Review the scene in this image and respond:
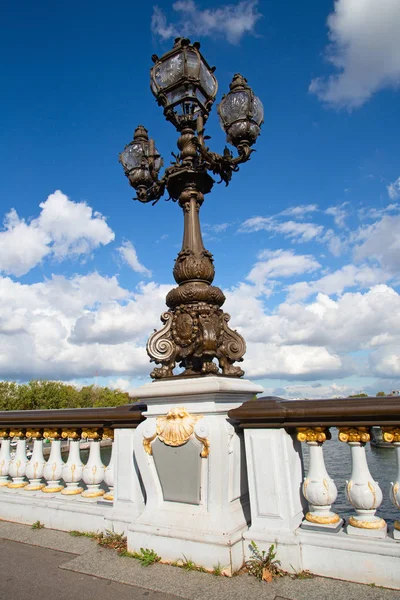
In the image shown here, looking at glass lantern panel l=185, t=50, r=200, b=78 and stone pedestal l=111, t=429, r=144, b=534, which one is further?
glass lantern panel l=185, t=50, r=200, b=78

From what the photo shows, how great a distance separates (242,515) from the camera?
3797 millimetres

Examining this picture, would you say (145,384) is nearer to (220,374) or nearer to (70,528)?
(220,374)

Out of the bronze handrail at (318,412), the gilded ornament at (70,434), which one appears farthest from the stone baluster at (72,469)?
the bronze handrail at (318,412)

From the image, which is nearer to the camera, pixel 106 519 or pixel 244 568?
pixel 244 568

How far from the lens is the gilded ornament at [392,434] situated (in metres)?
3.19

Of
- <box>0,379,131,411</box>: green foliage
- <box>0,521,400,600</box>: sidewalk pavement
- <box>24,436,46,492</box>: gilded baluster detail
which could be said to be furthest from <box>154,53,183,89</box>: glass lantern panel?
<box>0,379,131,411</box>: green foliage

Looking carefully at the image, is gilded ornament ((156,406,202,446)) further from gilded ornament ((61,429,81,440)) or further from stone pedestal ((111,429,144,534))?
gilded ornament ((61,429,81,440))

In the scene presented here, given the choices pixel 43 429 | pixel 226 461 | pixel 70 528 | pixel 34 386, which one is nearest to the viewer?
pixel 226 461

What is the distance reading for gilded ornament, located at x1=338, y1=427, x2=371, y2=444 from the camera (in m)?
3.31

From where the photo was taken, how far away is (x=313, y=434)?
11.7ft

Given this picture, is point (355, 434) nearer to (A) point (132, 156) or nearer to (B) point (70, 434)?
(B) point (70, 434)

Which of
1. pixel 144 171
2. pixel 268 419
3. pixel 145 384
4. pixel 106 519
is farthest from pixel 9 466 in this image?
pixel 144 171

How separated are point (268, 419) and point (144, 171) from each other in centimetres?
338

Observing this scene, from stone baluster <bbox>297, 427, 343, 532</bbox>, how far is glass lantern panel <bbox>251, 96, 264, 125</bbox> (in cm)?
346
